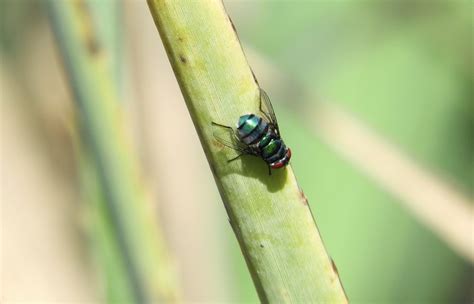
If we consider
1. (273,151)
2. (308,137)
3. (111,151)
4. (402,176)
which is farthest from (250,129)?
(308,137)

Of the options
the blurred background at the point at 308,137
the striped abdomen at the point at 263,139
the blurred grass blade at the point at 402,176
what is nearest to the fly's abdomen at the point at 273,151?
the striped abdomen at the point at 263,139

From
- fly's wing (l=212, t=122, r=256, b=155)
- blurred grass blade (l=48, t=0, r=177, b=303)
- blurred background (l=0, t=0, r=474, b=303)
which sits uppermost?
fly's wing (l=212, t=122, r=256, b=155)

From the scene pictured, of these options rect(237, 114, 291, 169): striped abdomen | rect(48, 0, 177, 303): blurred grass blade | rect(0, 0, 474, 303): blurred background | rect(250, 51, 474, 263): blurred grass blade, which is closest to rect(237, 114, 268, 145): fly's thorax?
rect(237, 114, 291, 169): striped abdomen

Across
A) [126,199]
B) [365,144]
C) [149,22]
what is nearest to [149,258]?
[126,199]

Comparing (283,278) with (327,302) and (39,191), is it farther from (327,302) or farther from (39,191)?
(39,191)

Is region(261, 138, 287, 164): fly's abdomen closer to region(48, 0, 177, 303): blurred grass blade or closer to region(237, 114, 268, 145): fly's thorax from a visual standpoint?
region(237, 114, 268, 145): fly's thorax

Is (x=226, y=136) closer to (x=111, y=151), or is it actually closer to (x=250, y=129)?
(x=250, y=129)
